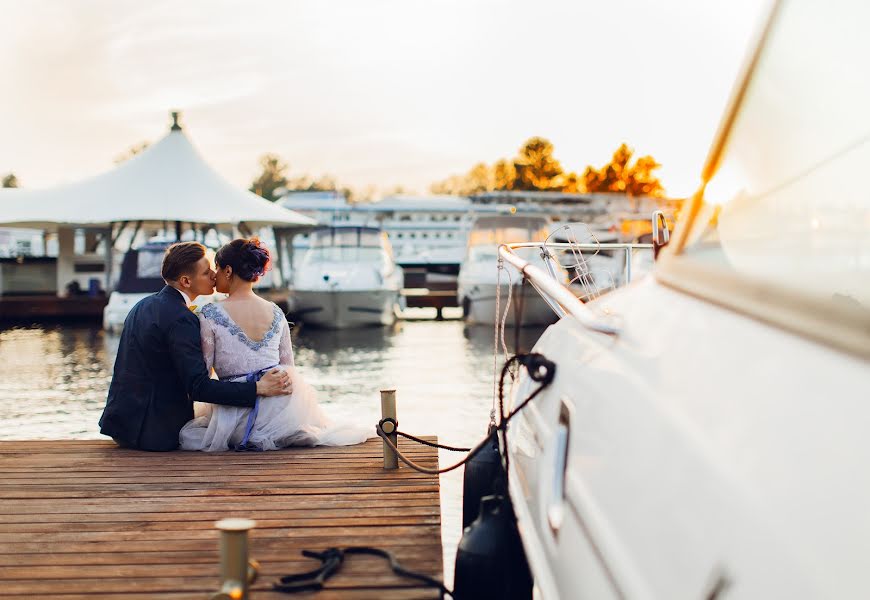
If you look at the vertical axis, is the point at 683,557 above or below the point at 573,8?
below

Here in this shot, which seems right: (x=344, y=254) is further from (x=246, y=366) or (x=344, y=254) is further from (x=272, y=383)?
(x=272, y=383)

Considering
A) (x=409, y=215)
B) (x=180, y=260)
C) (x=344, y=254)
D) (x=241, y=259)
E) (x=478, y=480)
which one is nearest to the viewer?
(x=478, y=480)

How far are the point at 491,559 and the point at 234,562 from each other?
4.06 ft

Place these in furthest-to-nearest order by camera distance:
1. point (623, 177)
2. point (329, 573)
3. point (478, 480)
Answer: point (623, 177), point (478, 480), point (329, 573)

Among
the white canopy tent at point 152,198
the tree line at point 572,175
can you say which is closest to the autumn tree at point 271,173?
the tree line at point 572,175

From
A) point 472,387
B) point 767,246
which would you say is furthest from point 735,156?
point 472,387

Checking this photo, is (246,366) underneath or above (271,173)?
underneath

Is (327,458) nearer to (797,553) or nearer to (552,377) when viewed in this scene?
(552,377)

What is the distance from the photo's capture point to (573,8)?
5.00 meters

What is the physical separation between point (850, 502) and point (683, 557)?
0.41 metres

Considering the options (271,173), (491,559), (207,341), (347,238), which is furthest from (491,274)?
(271,173)

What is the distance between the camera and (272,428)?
506 cm

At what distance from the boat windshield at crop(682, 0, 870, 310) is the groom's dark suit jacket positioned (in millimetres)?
3212

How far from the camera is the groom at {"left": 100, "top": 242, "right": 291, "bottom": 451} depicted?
4.84 m
